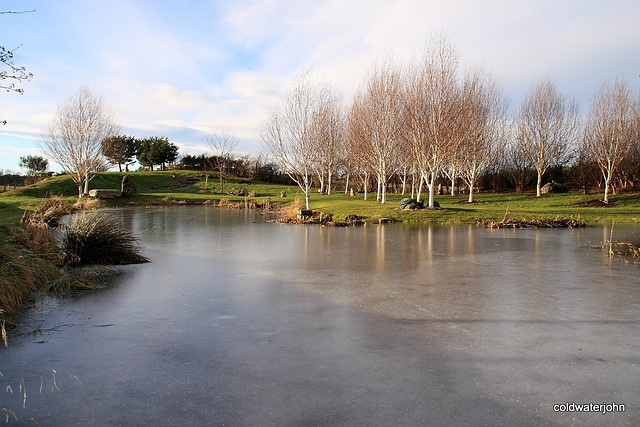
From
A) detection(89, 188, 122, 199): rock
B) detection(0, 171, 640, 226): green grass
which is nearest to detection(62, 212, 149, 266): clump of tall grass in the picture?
detection(0, 171, 640, 226): green grass

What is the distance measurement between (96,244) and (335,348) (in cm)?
799

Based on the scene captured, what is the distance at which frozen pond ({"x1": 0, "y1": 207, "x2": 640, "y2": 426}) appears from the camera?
12.1ft

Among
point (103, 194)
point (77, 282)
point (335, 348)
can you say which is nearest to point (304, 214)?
point (77, 282)

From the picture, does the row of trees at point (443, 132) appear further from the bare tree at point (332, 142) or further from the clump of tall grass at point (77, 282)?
the clump of tall grass at point (77, 282)

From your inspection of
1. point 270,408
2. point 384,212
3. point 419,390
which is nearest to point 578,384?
point 419,390

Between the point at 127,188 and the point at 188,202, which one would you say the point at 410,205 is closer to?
the point at 188,202

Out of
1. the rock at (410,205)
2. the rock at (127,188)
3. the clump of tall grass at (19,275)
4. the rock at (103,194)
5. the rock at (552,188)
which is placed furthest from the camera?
the rock at (127,188)

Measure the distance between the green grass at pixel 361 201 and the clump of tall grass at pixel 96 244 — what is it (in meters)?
4.29

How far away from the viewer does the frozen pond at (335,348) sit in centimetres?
370

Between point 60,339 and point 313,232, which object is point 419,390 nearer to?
point 60,339

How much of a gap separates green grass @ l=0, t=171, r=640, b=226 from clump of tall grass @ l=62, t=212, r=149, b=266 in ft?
14.1

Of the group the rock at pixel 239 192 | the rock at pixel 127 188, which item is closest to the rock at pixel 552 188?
the rock at pixel 239 192

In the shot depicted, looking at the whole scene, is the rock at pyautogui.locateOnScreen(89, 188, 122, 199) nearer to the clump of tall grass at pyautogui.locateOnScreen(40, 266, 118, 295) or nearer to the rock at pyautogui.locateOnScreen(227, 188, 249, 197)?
the rock at pyautogui.locateOnScreen(227, 188, 249, 197)

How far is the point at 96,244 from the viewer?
1073cm
